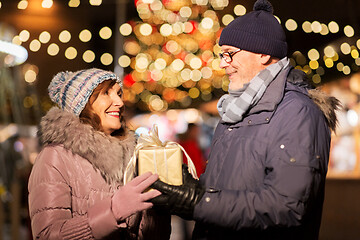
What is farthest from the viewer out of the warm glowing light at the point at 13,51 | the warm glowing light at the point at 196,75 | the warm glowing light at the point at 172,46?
the warm glowing light at the point at 196,75

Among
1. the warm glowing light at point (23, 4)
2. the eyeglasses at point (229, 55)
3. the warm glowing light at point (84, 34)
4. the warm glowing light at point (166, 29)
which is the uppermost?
the warm glowing light at point (23, 4)

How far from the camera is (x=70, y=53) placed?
826 centimetres

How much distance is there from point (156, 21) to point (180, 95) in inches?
271

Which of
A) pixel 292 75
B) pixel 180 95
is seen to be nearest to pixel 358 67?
pixel 292 75

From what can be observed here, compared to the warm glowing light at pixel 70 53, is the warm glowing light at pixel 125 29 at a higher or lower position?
higher

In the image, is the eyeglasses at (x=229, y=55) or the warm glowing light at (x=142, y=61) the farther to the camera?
the warm glowing light at (x=142, y=61)

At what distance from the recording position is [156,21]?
8.61 meters

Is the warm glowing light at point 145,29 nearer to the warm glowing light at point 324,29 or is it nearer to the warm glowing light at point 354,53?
the warm glowing light at point 324,29

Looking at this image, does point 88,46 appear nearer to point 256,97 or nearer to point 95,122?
point 95,122

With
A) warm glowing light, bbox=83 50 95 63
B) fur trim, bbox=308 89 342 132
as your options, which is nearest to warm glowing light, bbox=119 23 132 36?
warm glowing light, bbox=83 50 95 63

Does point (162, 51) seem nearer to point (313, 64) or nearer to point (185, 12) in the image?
point (185, 12)

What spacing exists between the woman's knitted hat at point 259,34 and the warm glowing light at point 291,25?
9.41 feet

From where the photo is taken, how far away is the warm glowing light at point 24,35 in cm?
743

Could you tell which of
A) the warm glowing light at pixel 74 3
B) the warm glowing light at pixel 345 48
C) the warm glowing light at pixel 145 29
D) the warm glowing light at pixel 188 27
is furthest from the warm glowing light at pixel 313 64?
the warm glowing light at pixel 74 3
